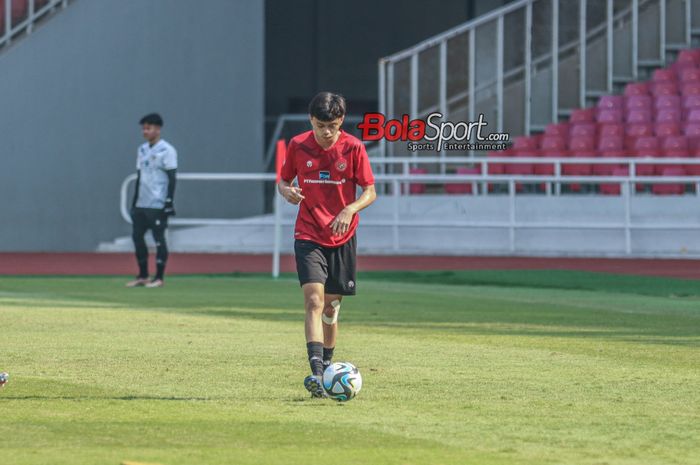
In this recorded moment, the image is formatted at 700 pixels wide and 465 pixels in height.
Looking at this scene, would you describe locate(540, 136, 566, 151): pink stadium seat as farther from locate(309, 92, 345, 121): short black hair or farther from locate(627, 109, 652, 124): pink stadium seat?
locate(309, 92, 345, 121): short black hair

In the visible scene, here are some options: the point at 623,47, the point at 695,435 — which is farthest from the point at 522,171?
the point at 695,435

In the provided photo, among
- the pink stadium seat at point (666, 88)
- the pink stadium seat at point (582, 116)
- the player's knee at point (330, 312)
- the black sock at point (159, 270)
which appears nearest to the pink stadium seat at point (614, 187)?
the pink stadium seat at point (582, 116)

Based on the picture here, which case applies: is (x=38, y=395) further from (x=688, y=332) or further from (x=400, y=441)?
(x=688, y=332)

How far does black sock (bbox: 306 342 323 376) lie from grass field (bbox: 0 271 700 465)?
0.18m

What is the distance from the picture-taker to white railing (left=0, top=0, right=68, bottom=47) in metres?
27.1

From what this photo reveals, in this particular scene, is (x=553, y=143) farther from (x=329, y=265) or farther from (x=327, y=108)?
(x=327, y=108)

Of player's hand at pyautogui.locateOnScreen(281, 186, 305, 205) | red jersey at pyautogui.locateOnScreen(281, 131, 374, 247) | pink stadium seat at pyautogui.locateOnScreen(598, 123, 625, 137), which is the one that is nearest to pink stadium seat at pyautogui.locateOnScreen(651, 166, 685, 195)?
pink stadium seat at pyautogui.locateOnScreen(598, 123, 625, 137)

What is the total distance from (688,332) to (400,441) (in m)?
6.34

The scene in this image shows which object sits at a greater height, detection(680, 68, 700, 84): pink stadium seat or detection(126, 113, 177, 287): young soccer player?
detection(680, 68, 700, 84): pink stadium seat

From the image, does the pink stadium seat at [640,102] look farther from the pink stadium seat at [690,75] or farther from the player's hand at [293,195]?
the player's hand at [293,195]

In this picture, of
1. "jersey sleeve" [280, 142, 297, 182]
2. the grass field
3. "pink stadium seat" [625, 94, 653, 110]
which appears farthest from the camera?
"pink stadium seat" [625, 94, 653, 110]

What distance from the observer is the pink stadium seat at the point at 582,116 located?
2772 cm

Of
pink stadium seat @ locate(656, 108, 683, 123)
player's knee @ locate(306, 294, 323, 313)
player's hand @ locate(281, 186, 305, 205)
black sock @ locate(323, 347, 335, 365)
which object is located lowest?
black sock @ locate(323, 347, 335, 365)

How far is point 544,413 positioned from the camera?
26.2 ft
